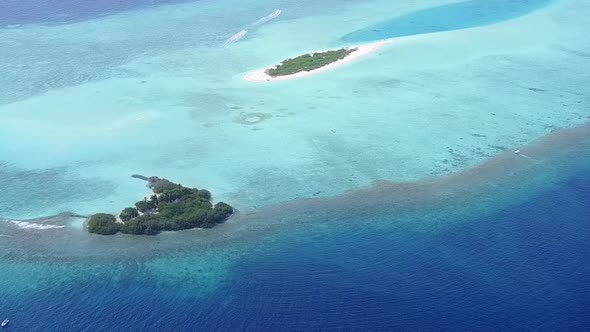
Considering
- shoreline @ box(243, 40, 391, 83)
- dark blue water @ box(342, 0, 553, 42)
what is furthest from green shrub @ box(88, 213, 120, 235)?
dark blue water @ box(342, 0, 553, 42)

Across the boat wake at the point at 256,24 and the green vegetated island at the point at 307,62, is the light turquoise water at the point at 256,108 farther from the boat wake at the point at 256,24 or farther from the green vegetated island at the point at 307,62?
the green vegetated island at the point at 307,62

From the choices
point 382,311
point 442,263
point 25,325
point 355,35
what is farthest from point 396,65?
point 25,325

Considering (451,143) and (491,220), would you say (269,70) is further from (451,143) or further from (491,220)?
(491,220)

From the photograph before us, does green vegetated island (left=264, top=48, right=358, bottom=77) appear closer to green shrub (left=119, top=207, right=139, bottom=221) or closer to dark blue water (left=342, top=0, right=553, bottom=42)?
dark blue water (left=342, top=0, right=553, bottom=42)

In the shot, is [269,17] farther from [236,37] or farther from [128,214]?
[128,214]

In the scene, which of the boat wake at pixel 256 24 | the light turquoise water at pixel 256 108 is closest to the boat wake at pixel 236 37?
the boat wake at pixel 256 24

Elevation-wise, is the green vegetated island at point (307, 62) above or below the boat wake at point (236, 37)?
below
